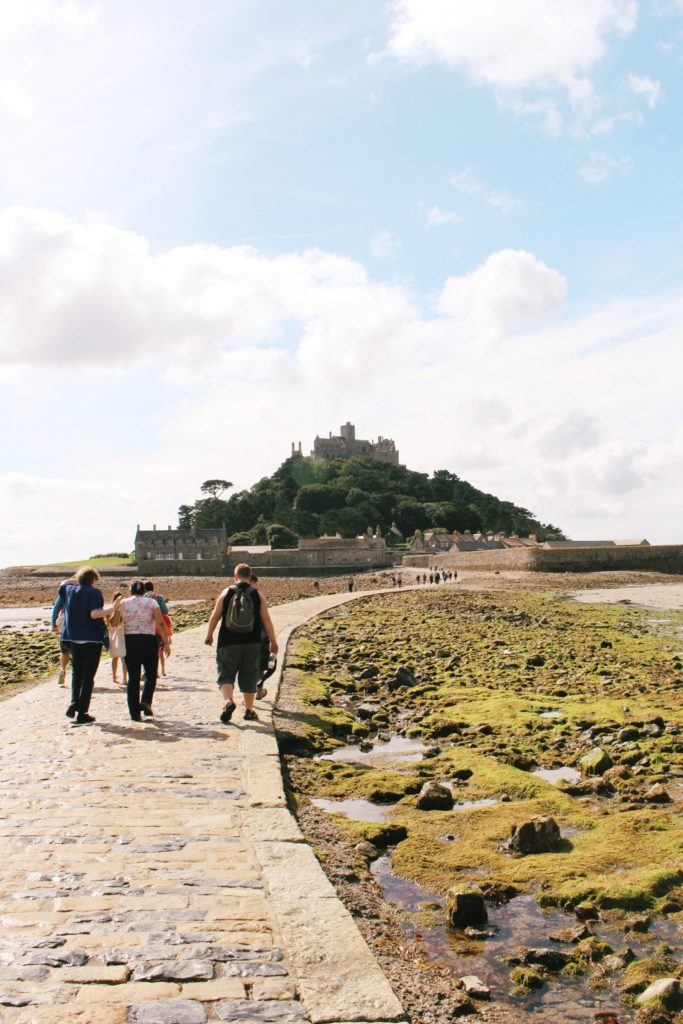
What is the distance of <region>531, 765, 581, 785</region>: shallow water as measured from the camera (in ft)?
25.0

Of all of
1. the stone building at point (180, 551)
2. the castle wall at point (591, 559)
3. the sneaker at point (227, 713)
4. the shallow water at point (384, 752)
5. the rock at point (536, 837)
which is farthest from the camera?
the stone building at point (180, 551)

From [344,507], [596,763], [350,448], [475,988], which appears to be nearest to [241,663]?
[596,763]

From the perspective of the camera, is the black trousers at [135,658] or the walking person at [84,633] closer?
the walking person at [84,633]

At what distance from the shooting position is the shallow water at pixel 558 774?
761 cm

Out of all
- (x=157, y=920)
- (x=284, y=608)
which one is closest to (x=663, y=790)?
(x=157, y=920)

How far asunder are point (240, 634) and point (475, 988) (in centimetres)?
546

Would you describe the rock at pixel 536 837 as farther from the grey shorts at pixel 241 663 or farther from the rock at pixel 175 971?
the grey shorts at pixel 241 663

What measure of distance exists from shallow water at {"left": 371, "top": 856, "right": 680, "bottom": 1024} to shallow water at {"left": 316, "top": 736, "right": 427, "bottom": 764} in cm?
319

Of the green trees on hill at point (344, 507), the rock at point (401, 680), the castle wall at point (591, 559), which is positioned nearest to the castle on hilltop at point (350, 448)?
the green trees on hill at point (344, 507)

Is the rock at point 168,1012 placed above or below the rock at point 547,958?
above

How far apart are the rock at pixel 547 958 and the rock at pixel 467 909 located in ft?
1.45

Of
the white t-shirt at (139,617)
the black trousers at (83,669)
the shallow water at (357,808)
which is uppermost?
the white t-shirt at (139,617)

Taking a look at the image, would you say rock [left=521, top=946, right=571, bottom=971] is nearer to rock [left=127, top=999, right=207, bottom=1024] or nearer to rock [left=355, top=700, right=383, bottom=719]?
→ rock [left=127, top=999, right=207, bottom=1024]

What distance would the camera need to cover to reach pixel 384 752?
353 inches
